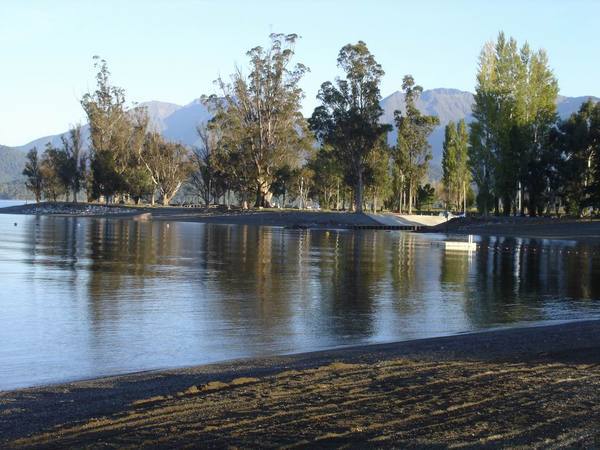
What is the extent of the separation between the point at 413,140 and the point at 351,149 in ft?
27.7

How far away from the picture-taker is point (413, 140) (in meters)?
94.7

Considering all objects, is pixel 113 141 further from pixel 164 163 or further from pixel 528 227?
pixel 528 227

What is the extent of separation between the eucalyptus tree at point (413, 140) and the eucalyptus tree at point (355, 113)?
366 cm

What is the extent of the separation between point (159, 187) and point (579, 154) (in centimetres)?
6759

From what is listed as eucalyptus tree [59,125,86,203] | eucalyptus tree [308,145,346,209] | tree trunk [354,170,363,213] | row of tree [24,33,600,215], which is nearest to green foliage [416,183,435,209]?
row of tree [24,33,600,215]

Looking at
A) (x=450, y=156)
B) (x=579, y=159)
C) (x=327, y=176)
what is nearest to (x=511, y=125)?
(x=579, y=159)

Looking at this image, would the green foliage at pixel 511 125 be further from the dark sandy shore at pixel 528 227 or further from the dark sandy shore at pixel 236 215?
the dark sandy shore at pixel 236 215

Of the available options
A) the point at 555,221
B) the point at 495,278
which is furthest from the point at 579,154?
the point at 495,278

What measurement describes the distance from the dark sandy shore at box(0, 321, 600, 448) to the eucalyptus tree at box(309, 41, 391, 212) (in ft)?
263

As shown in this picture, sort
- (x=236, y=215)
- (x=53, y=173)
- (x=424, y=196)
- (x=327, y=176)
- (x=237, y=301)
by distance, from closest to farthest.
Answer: (x=237, y=301)
(x=236, y=215)
(x=327, y=176)
(x=424, y=196)
(x=53, y=173)

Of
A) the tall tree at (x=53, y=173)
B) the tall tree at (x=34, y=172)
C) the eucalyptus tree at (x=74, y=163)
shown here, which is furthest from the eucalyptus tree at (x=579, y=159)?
the tall tree at (x=34, y=172)

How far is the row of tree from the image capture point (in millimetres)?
71812

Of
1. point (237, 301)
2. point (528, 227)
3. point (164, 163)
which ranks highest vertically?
point (164, 163)

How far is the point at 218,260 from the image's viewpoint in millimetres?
35000
